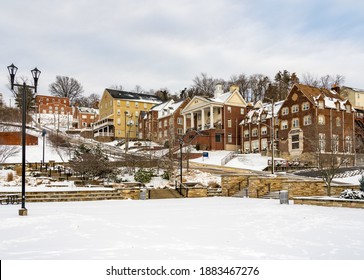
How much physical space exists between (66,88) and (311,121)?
305ft

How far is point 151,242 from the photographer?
7.96 meters

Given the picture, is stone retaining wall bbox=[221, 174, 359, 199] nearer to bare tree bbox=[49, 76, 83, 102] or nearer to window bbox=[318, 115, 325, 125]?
window bbox=[318, 115, 325, 125]

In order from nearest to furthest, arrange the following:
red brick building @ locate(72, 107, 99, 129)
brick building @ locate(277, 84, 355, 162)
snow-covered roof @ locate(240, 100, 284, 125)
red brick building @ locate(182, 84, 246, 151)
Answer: brick building @ locate(277, 84, 355, 162) → snow-covered roof @ locate(240, 100, 284, 125) → red brick building @ locate(182, 84, 246, 151) → red brick building @ locate(72, 107, 99, 129)

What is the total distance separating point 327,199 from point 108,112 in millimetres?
74357

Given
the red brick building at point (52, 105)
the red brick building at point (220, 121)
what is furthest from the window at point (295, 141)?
the red brick building at point (52, 105)

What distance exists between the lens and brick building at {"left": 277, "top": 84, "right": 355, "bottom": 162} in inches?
1954

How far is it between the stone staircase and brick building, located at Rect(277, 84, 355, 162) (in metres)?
27.9

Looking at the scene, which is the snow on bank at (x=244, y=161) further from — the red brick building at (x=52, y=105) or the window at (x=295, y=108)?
the red brick building at (x=52, y=105)

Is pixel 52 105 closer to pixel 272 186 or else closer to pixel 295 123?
pixel 295 123

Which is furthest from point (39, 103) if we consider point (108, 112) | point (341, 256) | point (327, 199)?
point (341, 256)

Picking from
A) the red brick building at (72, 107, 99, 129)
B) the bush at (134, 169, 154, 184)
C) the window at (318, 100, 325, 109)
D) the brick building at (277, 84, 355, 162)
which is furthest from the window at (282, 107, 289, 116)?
the red brick building at (72, 107, 99, 129)

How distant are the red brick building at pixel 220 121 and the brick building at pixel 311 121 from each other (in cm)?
1097

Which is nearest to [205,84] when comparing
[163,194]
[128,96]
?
[128,96]

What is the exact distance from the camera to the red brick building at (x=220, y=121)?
62.5m
